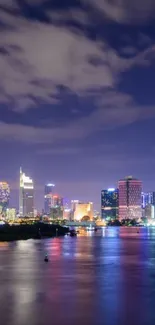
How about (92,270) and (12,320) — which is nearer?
(12,320)

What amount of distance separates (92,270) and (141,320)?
27.0m

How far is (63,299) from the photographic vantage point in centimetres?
3481

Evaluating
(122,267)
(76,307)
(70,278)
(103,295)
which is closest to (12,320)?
(76,307)

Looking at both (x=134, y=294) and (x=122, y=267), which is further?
(x=122, y=267)

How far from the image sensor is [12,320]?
2720 cm

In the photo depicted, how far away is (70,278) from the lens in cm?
4731

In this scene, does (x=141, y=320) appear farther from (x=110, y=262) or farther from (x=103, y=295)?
(x=110, y=262)

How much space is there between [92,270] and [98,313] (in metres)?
25.3

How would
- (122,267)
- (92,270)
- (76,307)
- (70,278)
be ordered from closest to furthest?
(76,307) → (70,278) → (92,270) → (122,267)

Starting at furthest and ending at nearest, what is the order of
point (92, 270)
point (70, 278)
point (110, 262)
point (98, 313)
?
point (110, 262)
point (92, 270)
point (70, 278)
point (98, 313)

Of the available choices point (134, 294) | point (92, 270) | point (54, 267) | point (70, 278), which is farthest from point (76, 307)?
point (54, 267)

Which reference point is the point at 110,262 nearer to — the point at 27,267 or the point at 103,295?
the point at 27,267

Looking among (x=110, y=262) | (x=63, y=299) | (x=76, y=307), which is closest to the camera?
(x=76, y=307)

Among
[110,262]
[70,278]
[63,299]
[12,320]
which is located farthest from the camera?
[110,262]
